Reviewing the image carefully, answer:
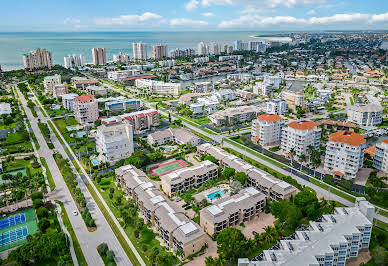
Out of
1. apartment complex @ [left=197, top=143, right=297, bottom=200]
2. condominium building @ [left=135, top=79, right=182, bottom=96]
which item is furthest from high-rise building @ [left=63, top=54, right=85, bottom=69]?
apartment complex @ [left=197, top=143, right=297, bottom=200]

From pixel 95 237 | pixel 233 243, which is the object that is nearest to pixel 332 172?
pixel 233 243

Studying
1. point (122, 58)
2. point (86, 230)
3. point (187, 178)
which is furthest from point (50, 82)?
point (86, 230)

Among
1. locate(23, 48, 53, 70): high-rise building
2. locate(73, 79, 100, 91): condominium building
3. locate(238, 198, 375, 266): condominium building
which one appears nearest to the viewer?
locate(238, 198, 375, 266): condominium building

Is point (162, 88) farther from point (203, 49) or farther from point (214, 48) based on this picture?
point (214, 48)

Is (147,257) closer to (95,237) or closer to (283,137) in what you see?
(95,237)

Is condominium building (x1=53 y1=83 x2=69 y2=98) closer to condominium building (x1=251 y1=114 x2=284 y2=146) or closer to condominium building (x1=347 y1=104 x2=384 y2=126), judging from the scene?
condominium building (x1=251 y1=114 x2=284 y2=146)

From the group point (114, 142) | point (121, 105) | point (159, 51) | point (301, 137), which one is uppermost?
point (159, 51)

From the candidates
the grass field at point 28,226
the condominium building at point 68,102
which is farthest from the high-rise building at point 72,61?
the grass field at point 28,226
